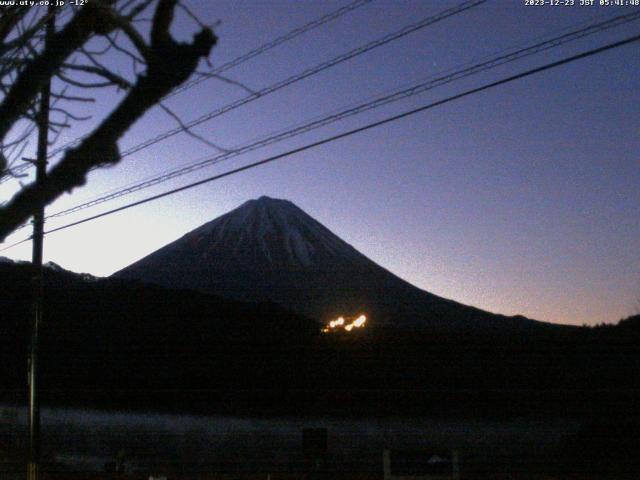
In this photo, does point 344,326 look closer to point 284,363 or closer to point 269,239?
point 284,363

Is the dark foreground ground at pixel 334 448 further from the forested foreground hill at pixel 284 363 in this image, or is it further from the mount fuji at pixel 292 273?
the mount fuji at pixel 292 273

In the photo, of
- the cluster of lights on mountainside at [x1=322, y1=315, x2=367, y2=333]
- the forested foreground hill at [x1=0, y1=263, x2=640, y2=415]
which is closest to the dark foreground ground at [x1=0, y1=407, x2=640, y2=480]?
the forested foreground hill at [x1=0, y1=263, x2=640, y2=415]

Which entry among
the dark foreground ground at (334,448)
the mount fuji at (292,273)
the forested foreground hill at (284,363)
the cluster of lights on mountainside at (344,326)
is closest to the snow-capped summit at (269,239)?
the mount fuji at (292,273)

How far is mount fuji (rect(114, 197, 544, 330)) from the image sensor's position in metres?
54.6

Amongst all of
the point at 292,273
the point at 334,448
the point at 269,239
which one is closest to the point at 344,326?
the point at 334,448

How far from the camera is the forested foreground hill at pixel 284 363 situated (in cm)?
1856

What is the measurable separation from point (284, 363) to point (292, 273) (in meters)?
44.0

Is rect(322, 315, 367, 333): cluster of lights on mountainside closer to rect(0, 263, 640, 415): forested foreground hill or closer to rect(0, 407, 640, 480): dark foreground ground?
rect(0, 263, 640, 415): forested foreground hill

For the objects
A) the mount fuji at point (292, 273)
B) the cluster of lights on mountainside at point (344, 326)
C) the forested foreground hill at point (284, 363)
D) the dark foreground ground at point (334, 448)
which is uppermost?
the mount fuji at point (292, 273)

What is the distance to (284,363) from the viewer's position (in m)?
23.8

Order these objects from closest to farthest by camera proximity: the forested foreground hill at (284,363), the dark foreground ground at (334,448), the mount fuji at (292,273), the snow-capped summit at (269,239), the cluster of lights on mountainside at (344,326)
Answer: the dark foreground ground at (334,448) < the forested foreground hill at (284,363) < the cluster of lights on mountainside at (344,326) < the mount fuji at (292,273) < the snow-capped summit at (269,239)

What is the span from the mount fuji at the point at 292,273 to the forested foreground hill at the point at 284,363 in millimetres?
16255

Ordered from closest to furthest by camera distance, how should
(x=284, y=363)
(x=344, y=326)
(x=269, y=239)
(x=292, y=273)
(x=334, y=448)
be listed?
(x=334, y=448) → (x=284, y=363) → (x=344, y=326) → (x=292, y=273) → (x=269, y=239)

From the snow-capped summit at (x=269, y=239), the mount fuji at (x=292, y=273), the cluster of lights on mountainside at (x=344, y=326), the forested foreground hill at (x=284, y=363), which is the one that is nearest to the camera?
the forested foreground hill at (x=284, y=363)
